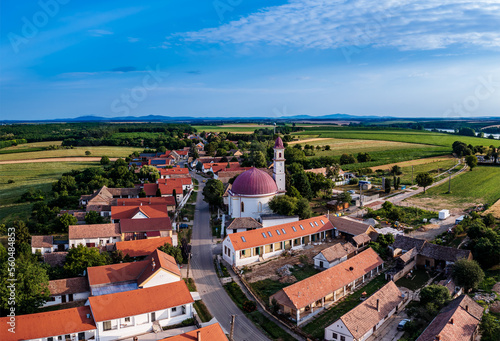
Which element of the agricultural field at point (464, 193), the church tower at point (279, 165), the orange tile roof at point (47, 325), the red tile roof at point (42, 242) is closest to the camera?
the orange tile roof at point (47, 325)

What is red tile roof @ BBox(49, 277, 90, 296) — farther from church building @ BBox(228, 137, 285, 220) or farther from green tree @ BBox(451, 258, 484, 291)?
green tree @ BBox(451, 258, 484, 291)

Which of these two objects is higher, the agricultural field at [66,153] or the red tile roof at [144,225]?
the agricultural field at [66,153]

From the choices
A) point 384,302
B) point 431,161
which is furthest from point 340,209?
point 431,161

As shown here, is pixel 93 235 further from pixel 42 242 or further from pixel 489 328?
pixel 489 328

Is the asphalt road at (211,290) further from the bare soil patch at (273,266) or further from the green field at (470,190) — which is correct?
the green field at (470,190)

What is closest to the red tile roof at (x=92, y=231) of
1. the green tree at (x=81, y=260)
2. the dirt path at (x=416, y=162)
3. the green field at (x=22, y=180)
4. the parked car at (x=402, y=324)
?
the green tree at (x=81, y=260)

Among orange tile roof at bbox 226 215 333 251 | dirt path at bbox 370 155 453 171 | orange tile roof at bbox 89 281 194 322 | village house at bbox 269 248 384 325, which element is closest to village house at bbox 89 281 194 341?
orange tile roof at bbox 89 281 194 322

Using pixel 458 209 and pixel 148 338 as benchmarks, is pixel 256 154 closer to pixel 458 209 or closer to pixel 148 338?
pixel 458 209
